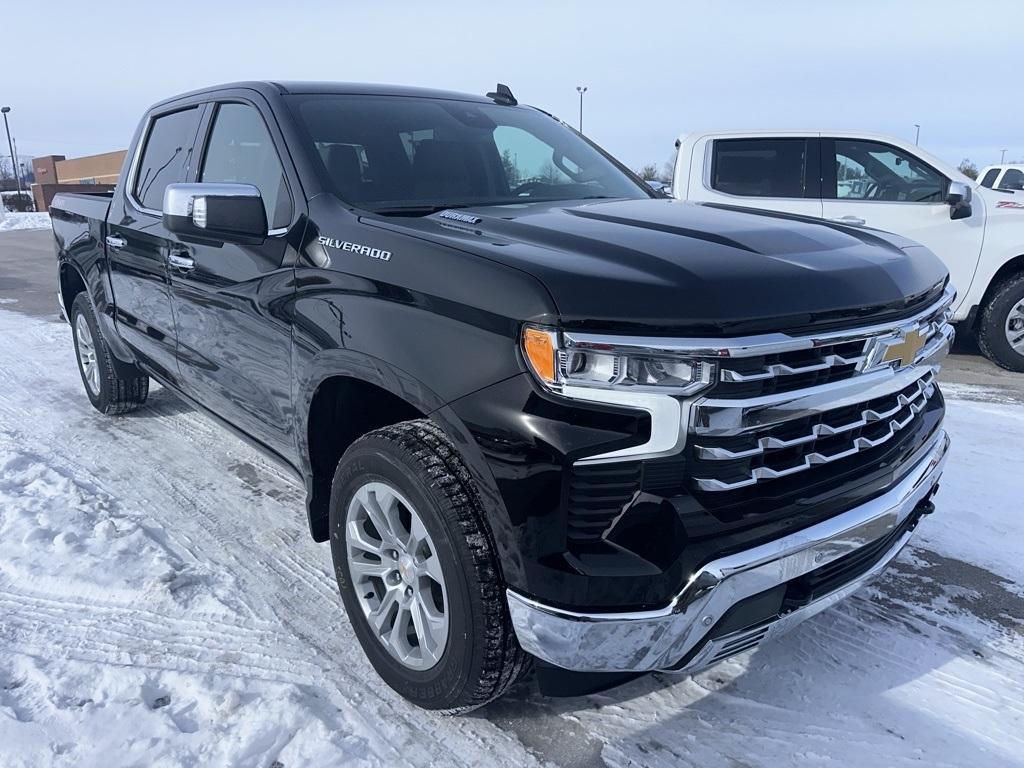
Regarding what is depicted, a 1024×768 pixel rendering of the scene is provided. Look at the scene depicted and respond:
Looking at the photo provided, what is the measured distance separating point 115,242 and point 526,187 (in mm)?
2462

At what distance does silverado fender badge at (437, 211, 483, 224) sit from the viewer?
2510 millimetres

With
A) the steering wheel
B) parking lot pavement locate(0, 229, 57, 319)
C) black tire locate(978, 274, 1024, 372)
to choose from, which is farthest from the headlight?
parking lot pavement locate(0, 229, 57, 319)

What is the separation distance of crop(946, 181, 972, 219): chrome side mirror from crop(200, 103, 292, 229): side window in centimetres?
564

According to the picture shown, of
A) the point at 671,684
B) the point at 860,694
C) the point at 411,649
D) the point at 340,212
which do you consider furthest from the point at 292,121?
the point at 860,694

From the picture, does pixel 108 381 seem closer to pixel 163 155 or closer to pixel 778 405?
pixel 163 155

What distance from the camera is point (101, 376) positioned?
5.13m

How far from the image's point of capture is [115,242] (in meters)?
4.32

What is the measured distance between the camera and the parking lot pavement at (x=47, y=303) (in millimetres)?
5957

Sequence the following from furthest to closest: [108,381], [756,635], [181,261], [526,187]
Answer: [108,381], [181,261], [526,187], [756,635]

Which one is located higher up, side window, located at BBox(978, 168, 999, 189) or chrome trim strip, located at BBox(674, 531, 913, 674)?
side window, located at BBox(978, 168, 999, 189)

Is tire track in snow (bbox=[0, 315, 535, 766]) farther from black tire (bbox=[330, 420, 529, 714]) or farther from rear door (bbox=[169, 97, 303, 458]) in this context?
rear door (bbox=[169, 97, 303, 458])

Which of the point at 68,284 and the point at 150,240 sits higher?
the point at 150,240

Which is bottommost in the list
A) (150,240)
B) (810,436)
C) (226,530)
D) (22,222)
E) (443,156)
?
(22,222)

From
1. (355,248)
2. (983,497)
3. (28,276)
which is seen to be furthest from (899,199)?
(28,276)
